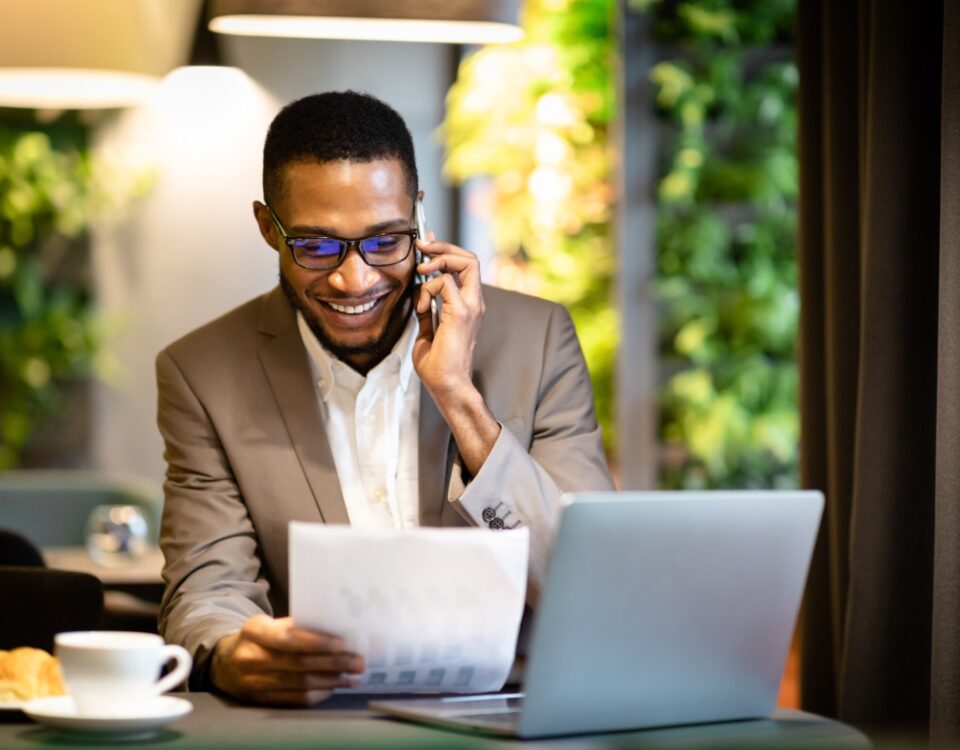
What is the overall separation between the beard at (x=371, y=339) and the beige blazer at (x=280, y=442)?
4 centimetres

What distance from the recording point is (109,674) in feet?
5.19

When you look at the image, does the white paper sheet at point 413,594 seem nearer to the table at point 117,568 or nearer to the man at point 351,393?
the man at point 351,393

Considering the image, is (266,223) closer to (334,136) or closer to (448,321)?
(334,136)

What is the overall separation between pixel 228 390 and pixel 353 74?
7.31 ft

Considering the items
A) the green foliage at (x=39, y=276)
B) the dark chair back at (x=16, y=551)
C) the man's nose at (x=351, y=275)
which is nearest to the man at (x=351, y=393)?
the man's nose at (x=351, y=275)

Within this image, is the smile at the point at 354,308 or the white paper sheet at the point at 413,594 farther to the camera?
the smile at the point at 354,308

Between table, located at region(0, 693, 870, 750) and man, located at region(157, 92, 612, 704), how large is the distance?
0.37m

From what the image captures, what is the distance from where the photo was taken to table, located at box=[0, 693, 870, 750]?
1.55 meters

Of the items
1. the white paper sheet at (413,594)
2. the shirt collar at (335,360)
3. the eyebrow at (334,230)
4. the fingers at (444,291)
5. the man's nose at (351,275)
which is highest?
the eyebrow at (334,230)

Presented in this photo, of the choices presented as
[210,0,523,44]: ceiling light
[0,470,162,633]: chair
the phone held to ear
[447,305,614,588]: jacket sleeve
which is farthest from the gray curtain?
[0,470,162,633]: chair

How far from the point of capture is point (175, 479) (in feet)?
7.82

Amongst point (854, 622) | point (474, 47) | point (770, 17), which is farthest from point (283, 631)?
point (770, 17)

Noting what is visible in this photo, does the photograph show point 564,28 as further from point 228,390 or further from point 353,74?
point 228,390

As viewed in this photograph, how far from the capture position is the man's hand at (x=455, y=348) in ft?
7.29
